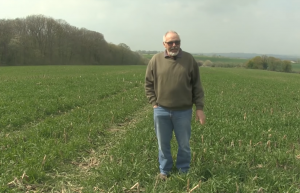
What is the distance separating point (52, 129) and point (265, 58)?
12135 cm

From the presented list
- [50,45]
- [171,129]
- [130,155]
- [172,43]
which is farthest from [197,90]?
[50,45]

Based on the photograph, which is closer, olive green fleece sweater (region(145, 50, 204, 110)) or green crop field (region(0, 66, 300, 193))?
olive green fleece sweater (region(145, 50, 204, 110))

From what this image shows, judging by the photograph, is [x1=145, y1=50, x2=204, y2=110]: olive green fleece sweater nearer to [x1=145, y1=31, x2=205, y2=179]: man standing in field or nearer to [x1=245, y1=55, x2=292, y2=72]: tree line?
[x1=145, y1=31, x2=205, y2=179]: man standing in field

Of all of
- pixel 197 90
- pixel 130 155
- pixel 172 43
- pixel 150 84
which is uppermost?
pixel 172 43

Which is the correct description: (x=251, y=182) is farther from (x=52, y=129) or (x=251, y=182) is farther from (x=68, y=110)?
(x=68, y=110)

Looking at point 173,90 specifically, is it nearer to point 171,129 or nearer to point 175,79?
point 175,79

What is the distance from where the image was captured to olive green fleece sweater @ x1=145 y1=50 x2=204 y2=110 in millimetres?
3838

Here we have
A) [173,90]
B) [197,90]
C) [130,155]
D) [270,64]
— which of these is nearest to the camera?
[173,90]

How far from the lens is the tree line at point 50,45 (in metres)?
65.1

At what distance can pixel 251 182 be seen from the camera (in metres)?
4.04

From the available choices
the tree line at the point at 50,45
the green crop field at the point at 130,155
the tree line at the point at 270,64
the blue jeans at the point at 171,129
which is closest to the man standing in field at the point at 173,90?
the blue jeans at the point at 171,129

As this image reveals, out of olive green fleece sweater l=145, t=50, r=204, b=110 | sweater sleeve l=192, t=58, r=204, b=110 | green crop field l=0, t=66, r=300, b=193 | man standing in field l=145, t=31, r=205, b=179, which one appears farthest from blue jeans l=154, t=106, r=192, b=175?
green crop field l=0, t=66, r=300, b=193

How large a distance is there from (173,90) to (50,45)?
81.4 m

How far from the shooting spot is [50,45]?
76.4 metres
